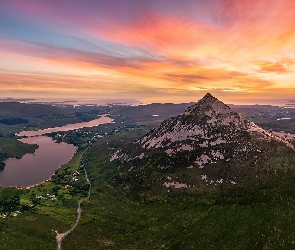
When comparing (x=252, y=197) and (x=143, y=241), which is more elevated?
(x=252, y=197)

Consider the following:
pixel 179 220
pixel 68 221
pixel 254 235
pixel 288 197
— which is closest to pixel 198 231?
pixel 179 220

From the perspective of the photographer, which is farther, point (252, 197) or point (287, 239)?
point (252, 197)

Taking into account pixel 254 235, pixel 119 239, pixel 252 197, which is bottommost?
pixel 119 239

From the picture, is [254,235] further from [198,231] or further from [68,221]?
[68,221]

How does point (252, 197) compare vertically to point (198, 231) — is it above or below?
above

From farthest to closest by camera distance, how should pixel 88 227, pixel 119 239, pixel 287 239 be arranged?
pixel 88 227
pixel 119 239
pixel 287 239

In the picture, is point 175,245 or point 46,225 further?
point 46,225

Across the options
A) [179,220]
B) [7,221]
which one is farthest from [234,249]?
[7,221]

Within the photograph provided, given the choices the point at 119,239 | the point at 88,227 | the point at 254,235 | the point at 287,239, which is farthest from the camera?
the point at 88,227

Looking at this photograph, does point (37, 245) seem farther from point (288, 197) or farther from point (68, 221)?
A: point (288, 197)
